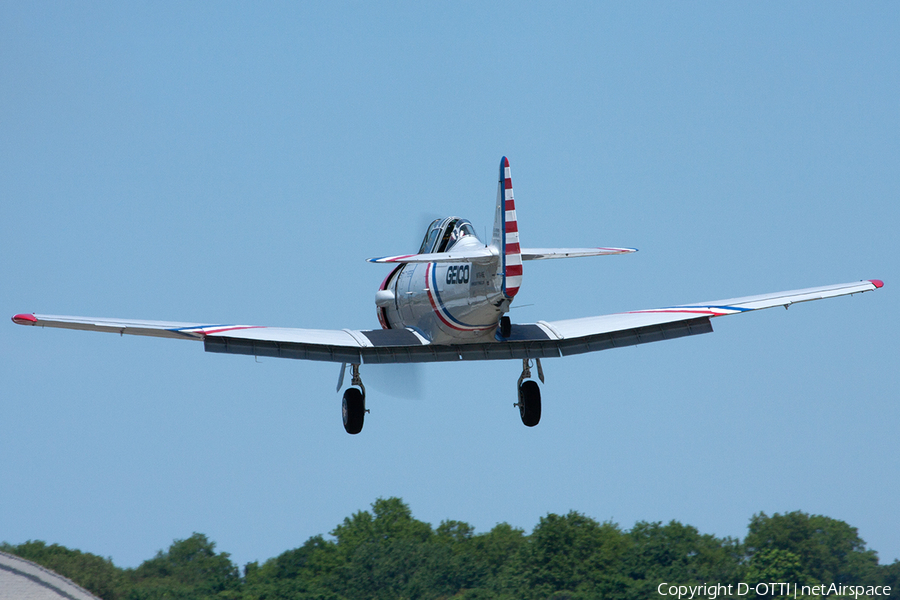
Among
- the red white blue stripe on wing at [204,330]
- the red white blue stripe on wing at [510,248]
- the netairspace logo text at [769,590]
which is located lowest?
the red white blue stripe on wing at [204,330]

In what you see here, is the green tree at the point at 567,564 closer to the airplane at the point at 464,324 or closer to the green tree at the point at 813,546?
the green tree at the point at 813,546

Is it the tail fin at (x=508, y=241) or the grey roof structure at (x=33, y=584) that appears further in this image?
the grey roof structure at (x=33, y=584)

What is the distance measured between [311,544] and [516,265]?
9047cm

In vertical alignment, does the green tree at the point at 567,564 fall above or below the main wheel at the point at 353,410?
above

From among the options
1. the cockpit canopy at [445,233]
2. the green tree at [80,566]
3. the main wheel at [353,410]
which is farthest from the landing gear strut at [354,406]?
the green tree at [80,566]

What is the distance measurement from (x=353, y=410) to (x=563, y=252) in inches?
252

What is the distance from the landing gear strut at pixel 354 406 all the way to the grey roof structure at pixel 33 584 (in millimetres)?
70716

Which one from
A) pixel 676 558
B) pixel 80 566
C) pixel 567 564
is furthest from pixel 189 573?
pixel 676 558

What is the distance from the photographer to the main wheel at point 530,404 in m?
24.1

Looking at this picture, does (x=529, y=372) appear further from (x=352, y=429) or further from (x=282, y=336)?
(x=282, y=336)

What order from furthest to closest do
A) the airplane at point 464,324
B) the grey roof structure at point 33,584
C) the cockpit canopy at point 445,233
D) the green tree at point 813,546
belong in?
1. the green tree at point 813,546
2. the grey roof structure at point 33,584
3. the cockpit canopy at point 445,233
4. the airplane at point 464,324

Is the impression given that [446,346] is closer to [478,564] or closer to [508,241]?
[508,241]

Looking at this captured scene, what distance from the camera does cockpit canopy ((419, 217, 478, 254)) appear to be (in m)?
22.9

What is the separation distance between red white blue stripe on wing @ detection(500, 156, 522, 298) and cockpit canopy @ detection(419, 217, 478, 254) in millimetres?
2315
